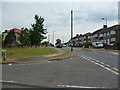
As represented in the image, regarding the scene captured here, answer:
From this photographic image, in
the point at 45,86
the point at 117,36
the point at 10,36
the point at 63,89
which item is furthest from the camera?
the point at 10,36

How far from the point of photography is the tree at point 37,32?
4931cm

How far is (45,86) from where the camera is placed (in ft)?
16.4

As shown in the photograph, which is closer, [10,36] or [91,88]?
[91,88]

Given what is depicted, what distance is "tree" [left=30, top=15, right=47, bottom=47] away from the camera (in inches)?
1941

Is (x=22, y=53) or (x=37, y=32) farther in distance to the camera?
(x=37, y=32)

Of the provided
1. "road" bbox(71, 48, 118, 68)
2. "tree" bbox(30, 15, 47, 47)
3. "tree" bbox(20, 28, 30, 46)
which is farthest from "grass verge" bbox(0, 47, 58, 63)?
"tree" bbox(20, 28, 30, 46)

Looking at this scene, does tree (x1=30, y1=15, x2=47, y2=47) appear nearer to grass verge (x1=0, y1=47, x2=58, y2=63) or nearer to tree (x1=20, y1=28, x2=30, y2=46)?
tree (x1=20, y1=28, x2=30, y2=46)

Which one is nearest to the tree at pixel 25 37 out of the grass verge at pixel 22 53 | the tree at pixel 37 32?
the tree at pixel 37 32

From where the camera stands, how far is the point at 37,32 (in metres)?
49.5

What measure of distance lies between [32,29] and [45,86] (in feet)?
157

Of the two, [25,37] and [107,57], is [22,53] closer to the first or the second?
[107,57]

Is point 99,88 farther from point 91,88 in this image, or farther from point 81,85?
point 81,85

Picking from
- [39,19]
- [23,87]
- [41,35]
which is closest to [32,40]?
[41,35]

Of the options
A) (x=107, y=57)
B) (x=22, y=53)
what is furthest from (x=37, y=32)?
(x=107, y=57)
